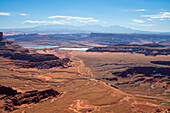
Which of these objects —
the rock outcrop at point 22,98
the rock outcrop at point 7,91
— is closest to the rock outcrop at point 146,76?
the rock outcrop at point 22,98

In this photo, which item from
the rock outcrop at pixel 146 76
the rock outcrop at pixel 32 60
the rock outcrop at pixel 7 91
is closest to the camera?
the rock outcrop at pixel 7 91

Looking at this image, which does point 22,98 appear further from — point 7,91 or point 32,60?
point 32,60

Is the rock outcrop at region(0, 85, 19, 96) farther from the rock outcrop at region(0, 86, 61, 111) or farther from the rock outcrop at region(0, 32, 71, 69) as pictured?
the rock outcrop at region(0, 32, 71, 69)

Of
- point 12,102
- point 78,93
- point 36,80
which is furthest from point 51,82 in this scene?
point 12,102

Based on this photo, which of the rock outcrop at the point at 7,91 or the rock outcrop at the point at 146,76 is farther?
the rock outcrop at the point at 146,76

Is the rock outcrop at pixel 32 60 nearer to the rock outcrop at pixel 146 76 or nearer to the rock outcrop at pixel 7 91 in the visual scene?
the rock outcrop at pixel 146 76

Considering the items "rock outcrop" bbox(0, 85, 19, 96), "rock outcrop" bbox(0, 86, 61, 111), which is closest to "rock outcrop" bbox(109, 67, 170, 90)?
"rock outcrop" bbox(0, 86, 61, 111)

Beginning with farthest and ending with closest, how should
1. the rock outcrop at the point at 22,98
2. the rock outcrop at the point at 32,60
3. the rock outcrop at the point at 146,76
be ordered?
1. the rock outcrop at the point at 32,60
2. the rock outcrop at the point at 146,76
3. the rock outcrop at the point at 22,98

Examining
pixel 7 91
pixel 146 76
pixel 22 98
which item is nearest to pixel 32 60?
pixel 7 91

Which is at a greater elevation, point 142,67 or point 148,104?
point 142,67

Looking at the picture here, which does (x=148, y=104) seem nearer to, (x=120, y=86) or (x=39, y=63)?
(x=120, y=86)

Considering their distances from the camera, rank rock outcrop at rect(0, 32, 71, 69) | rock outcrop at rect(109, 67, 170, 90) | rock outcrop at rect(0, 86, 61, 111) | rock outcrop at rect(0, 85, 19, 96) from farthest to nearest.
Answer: rock outcrop at rect(0, 32, 71, 69) < rock outcrop at rect(109, 67, 170, 90) < rock outcrop at rect(0, 85, 19, 96) < rock outcrop at rect(0, 86, 61, 111)
